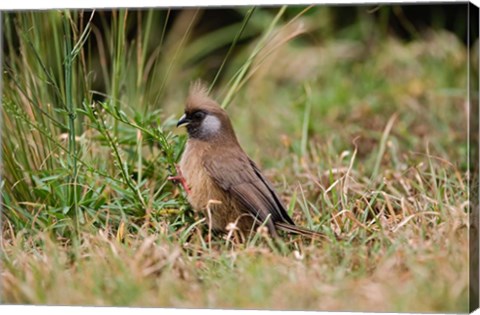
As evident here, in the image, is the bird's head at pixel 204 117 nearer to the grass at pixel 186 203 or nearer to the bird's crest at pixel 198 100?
the bird's crest at pixel 198 100

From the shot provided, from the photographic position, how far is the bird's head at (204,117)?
530 centimetres

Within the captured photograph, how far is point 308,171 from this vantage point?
607cm

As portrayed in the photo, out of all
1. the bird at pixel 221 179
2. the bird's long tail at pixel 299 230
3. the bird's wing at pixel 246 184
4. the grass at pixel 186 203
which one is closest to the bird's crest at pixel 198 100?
the bird at pixel 221 179

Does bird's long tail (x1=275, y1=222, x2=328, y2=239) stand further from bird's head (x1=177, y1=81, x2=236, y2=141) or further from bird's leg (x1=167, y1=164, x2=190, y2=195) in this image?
bird's head (x1=177, y1=81, x2=236, y2=141)

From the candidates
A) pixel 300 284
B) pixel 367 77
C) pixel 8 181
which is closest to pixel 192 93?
pixel 8 181

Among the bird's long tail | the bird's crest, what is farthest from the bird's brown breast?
the bird's crest

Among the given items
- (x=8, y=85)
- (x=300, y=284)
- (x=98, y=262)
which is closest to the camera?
(x=300, y=284)

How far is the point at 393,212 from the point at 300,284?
3.44ft

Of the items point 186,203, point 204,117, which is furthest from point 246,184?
point 204,117

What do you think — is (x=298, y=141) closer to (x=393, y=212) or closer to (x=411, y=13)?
(x=393, y=212)

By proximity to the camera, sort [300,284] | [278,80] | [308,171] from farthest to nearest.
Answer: [278,80] < [308,171] < [300,284]

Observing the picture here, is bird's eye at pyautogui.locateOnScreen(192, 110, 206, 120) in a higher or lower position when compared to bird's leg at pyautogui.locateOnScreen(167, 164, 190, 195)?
higher

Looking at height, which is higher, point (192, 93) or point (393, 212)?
point (192, 93)

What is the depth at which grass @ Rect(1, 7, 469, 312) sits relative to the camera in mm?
4270
